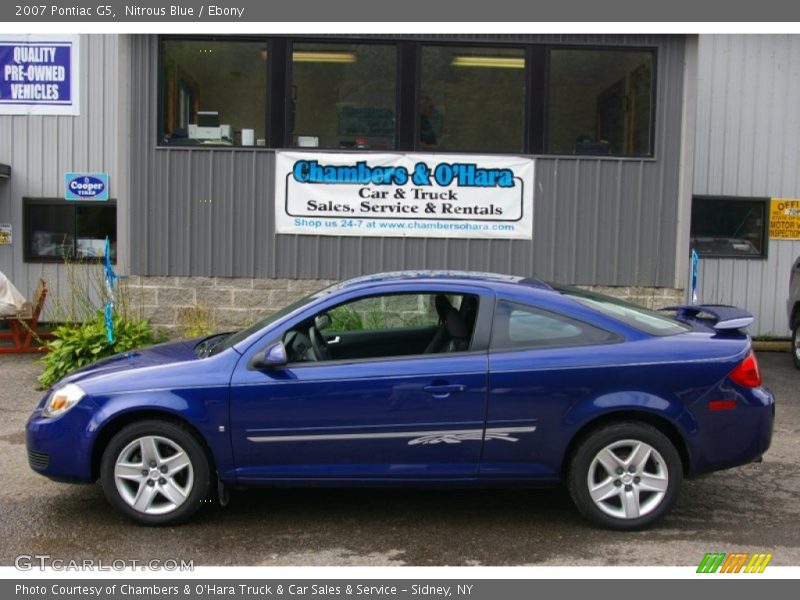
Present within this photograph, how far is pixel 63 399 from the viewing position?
5.30 meters

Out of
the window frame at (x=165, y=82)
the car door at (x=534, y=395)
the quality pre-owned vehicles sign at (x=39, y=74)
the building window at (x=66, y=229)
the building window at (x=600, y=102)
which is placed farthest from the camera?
the building window at (x=66, y=229)

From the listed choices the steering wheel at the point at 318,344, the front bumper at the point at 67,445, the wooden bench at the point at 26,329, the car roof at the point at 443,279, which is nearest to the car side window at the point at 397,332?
the steering wheel at the point at 318,344

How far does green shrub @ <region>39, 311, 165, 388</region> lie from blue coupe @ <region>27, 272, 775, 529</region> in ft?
14.5

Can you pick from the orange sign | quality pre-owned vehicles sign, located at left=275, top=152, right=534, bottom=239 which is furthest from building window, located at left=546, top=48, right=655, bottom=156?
the orange sign

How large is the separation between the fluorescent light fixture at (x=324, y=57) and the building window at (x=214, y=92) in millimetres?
407

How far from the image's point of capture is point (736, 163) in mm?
12898

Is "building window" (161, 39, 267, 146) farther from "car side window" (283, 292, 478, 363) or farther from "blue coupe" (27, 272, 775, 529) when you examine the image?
"blue coupe" (27, 272, 775, 529)

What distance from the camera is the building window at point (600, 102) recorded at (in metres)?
10.6

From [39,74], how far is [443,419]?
1032 centimetres

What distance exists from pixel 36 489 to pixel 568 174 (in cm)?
699

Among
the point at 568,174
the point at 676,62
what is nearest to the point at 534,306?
the point at 568,174

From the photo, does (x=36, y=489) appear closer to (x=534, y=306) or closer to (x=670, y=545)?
(x=534, y=306)

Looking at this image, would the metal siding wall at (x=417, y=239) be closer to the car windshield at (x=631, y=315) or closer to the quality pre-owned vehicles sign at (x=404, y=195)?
the quality pre-owned vehicles sign at (x=404, y=195)

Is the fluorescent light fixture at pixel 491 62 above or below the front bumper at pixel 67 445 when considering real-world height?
above
